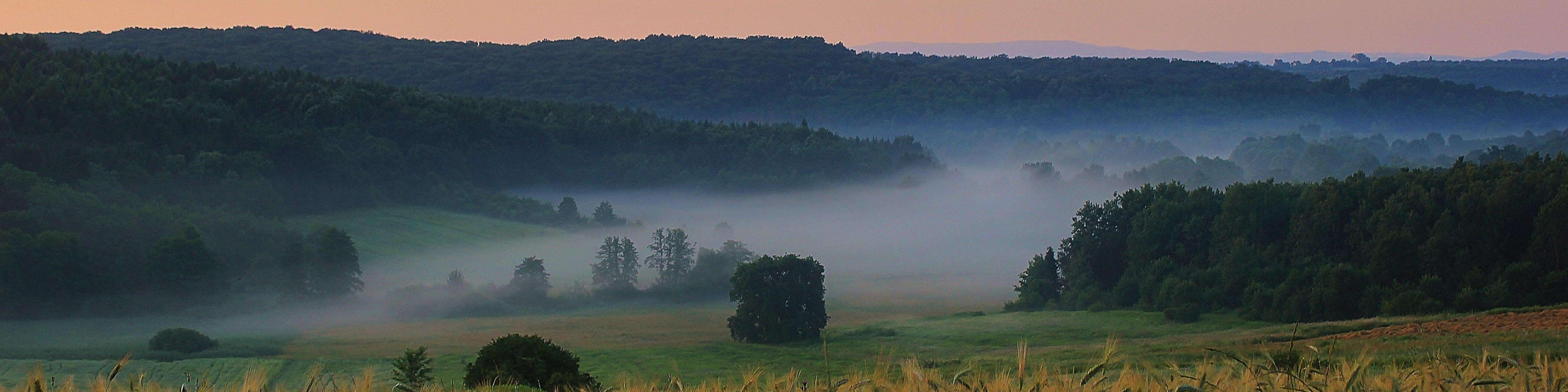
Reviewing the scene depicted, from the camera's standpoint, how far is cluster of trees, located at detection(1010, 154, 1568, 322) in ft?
158

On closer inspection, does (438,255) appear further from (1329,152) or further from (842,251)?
(1329,152)

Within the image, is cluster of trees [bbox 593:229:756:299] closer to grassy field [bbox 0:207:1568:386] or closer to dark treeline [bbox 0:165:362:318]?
grassy field [bbox 0:207:1568:386]

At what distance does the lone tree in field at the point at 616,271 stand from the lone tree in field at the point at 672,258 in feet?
5.85

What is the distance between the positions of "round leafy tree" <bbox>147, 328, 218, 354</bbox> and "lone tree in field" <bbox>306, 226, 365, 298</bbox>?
19606 millimetres

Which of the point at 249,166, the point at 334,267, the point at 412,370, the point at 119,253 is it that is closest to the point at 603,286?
the point at 334,267

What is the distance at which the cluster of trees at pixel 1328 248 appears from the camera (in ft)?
158

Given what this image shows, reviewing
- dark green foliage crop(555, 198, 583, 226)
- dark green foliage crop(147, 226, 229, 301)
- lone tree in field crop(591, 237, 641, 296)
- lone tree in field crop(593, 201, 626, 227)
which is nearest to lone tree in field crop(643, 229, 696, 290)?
lone tree in field crop(591, 237, 641, 296)

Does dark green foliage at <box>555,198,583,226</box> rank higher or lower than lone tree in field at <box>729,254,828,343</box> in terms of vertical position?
higher

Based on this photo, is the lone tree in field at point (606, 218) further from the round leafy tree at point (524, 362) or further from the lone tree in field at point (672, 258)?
the round leafy tree at point (524, 362)

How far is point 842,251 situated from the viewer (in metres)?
150

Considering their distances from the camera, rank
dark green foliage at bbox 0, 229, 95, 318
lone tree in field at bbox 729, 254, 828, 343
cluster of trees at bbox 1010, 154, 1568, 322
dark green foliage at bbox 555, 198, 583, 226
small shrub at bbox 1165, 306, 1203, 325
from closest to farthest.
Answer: cluster of trees at bbox 1010, 154, 1568, 322
small shrub at bbox 1165, 306, 1203, 325
lone tree in field at bbox 729, 254, 828, 343
dark green foliage at bbox 0, 229, 95, 318
dark green foliage at bbox 555, 198, 583, 226

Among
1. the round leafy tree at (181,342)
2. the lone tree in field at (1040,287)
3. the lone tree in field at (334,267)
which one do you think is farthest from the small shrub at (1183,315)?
the lone tree in field at (334,267)

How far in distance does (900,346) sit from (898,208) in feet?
438

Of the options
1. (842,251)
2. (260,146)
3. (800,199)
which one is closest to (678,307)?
(260,146)
